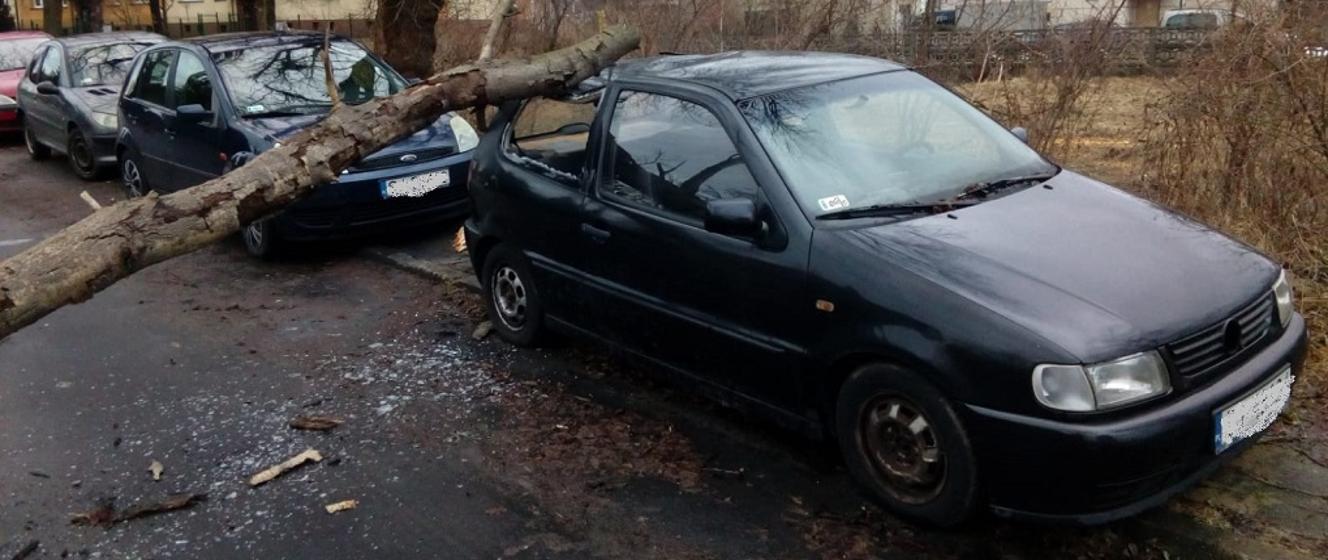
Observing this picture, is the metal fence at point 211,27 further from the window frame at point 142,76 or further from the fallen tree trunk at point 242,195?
the fallen tree trunk at point 242,195

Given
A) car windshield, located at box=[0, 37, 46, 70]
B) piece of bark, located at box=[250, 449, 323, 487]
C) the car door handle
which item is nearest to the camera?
piece of bark, located at box=[250, 449, 323, 487]

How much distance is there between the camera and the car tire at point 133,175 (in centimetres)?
1012

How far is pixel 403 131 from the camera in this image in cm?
586

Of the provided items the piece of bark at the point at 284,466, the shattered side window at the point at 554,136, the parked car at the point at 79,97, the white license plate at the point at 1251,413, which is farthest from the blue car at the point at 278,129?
the white license plate at the point at 1251,413

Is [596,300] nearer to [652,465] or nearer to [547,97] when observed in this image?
[652,465]

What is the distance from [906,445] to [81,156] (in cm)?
1183

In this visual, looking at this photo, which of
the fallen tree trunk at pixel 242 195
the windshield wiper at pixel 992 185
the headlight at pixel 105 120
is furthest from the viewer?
the headlight at pixel 105 120

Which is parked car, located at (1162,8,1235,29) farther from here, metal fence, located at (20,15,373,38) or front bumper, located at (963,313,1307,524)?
metal fence, located at (20,15,373,38)

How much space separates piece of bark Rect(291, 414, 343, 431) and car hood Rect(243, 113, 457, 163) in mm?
3210

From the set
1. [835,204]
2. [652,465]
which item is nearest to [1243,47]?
[835,204]

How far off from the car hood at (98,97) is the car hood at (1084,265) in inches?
432

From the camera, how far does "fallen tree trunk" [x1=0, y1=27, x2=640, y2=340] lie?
13.2 feet

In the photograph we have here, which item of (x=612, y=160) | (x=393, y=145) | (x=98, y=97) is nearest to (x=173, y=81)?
(x=393, y=145)

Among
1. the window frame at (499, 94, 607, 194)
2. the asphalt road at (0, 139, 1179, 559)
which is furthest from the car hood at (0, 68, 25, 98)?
the window frame at (499, 94, 607, 194)
